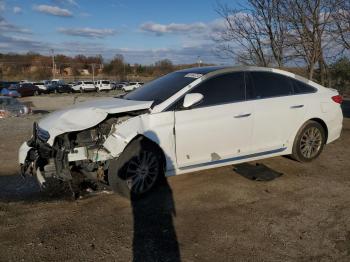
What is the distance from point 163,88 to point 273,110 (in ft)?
5.64

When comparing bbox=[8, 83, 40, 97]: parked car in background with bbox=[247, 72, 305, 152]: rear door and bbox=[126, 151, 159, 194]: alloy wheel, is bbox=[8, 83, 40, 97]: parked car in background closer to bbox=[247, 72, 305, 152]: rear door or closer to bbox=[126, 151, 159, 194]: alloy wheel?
bbox=[247, 72, 305, 152]: rear door

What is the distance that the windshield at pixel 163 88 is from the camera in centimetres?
535

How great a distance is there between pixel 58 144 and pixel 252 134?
2745mm

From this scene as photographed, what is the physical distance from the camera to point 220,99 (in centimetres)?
550

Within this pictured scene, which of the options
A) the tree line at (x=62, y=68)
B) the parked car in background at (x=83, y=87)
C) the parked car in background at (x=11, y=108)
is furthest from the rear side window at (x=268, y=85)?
the tree line at (x=62, y=68)

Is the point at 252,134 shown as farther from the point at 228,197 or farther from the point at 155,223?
the point at 155,223

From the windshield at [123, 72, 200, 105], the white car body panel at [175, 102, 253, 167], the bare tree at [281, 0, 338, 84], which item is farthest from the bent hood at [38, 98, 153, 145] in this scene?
the bare tree at [281, 0, 338, 84]

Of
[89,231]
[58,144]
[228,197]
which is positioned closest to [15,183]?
[58,144]

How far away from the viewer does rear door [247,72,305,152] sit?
5781 mm

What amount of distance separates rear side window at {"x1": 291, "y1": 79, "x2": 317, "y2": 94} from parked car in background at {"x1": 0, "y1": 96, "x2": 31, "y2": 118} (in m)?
14.6

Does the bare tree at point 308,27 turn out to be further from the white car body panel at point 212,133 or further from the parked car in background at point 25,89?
the parked car in background at point 25,89

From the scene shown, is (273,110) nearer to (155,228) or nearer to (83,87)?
(155,228)

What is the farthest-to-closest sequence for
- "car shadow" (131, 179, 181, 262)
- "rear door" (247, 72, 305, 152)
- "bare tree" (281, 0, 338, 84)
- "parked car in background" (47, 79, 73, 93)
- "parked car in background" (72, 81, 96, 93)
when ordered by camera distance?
"parked car in background" (72, 81, 96, 93), "parked car in background" (47, 79, 73, 93), "bare tree" (281, 0, 338, 84), "rear door" (247, 72, 305, 152), "car shadow" (131, 179, 181, 262)

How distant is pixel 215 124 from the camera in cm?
533
